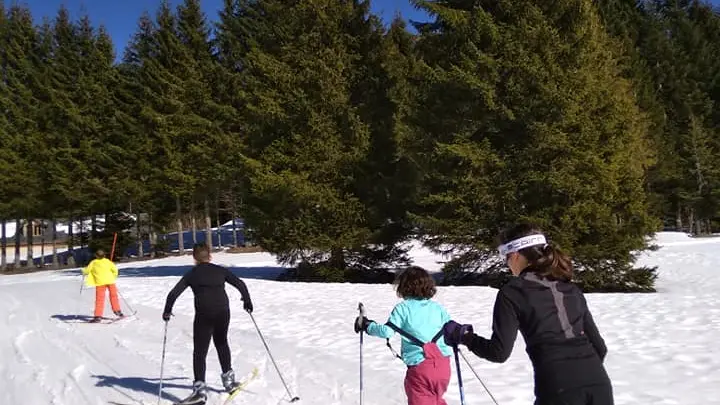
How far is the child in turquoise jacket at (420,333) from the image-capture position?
423 centimetres

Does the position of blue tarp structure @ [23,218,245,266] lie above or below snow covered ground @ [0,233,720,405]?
above

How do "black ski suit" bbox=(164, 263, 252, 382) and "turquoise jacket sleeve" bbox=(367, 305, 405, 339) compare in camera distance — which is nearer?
"turquoise jacket sleeve" bbox=(367, 305, 405, 339)

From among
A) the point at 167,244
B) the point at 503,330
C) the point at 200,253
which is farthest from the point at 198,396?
the point at 167,244

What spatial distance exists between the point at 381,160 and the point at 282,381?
12651 mm

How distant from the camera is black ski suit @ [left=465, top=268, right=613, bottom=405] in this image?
2.60 metres

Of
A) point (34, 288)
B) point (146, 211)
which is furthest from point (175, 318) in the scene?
point (146, 211)

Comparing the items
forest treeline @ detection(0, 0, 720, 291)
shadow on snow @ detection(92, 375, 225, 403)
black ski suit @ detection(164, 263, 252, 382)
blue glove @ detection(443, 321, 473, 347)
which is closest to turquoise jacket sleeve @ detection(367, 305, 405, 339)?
blue glove @ detection(443, 321, 473, 347)

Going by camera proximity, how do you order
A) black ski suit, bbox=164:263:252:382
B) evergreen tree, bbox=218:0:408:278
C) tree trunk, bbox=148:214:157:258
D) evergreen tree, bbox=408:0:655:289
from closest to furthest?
black ski suit, bbox=164:263:252:382 → evergreen tree, bbox=408:0:655:289 → evergreen tree, bbox=218:0:408:278 → tree trunk, bbox=148:214:157:258

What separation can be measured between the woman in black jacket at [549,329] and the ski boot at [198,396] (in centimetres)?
445

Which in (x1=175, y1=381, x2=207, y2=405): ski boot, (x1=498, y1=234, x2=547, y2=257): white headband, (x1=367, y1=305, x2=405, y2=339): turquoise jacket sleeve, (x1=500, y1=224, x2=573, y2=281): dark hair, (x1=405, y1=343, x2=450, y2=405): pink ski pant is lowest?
(x1=175, y1=381, x2=207, y2=405): ski boot

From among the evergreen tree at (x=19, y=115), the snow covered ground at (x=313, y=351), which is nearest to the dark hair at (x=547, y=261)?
the snow covered ground at (x=313, y=351)

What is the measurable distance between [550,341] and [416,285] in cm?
169

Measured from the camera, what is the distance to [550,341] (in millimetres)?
2627

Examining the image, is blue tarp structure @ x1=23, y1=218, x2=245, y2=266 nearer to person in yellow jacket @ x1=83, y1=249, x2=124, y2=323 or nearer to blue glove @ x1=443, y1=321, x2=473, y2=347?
person in yellow jacket @ x1=83, y1=249, x2=124, y2=323
